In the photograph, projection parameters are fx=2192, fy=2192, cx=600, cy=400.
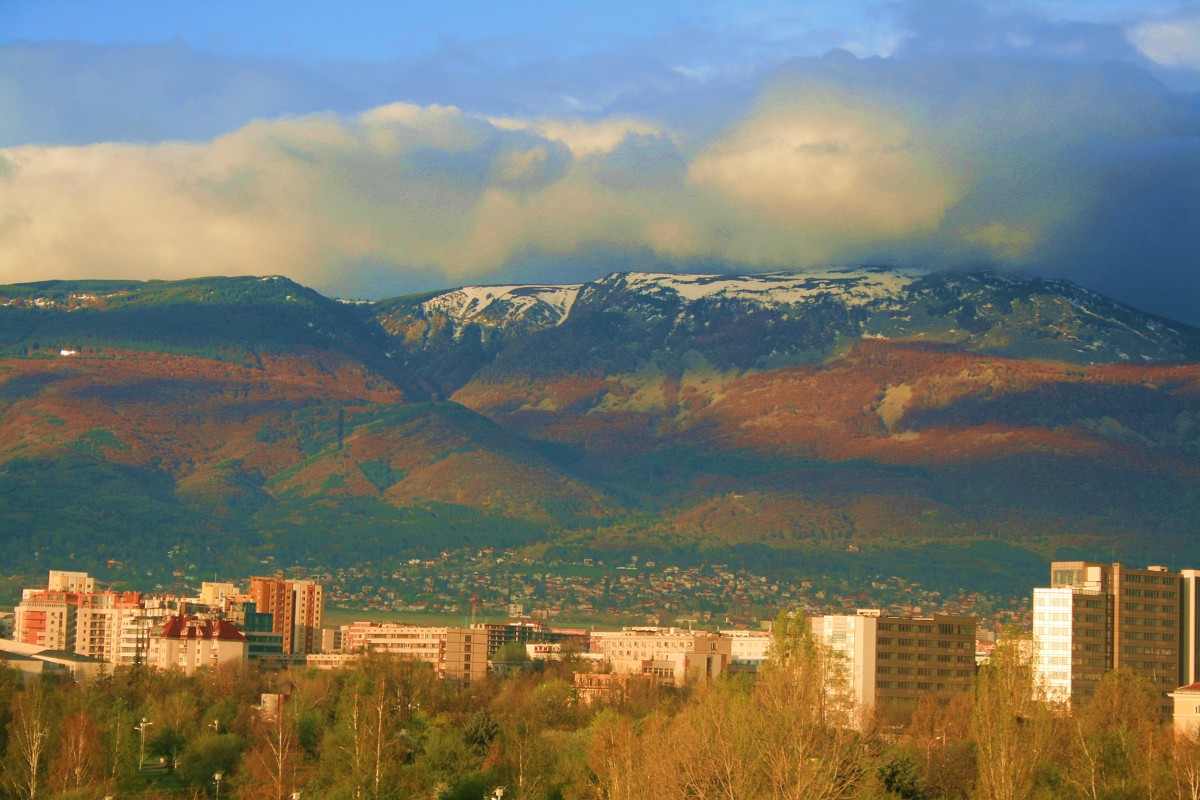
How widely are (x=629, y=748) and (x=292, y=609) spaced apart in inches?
4702

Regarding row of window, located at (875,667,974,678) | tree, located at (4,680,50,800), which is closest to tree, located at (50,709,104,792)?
tree, located at (4,680,50,800)

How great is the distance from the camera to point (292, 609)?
190625 mm

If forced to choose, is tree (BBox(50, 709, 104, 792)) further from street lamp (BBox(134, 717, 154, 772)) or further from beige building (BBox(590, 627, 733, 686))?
beige building (BBox(590, 627, 733, 686))

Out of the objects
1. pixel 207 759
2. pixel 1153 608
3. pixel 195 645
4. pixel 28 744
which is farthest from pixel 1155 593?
pixel 195 645

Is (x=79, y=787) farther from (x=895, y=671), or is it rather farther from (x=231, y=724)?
(x=895, y=671)

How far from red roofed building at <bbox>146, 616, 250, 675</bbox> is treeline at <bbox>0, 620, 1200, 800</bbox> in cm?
4618

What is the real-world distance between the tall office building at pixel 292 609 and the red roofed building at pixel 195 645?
22561mm

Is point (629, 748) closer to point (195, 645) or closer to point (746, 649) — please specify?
point (195, 645)

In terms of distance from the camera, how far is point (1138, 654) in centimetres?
11962

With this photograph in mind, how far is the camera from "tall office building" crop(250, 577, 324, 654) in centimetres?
18775

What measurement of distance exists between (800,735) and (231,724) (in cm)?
4141

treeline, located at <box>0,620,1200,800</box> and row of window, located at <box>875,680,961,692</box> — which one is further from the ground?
row of window, located at <box>875,680,961,692</box>

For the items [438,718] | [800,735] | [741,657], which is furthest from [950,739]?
[741,657]

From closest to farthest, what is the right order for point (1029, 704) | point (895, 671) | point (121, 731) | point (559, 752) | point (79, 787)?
point (79, 787)
point (1029, 704)
point (121, 731)
point (559, 752)
point (895, 671)
